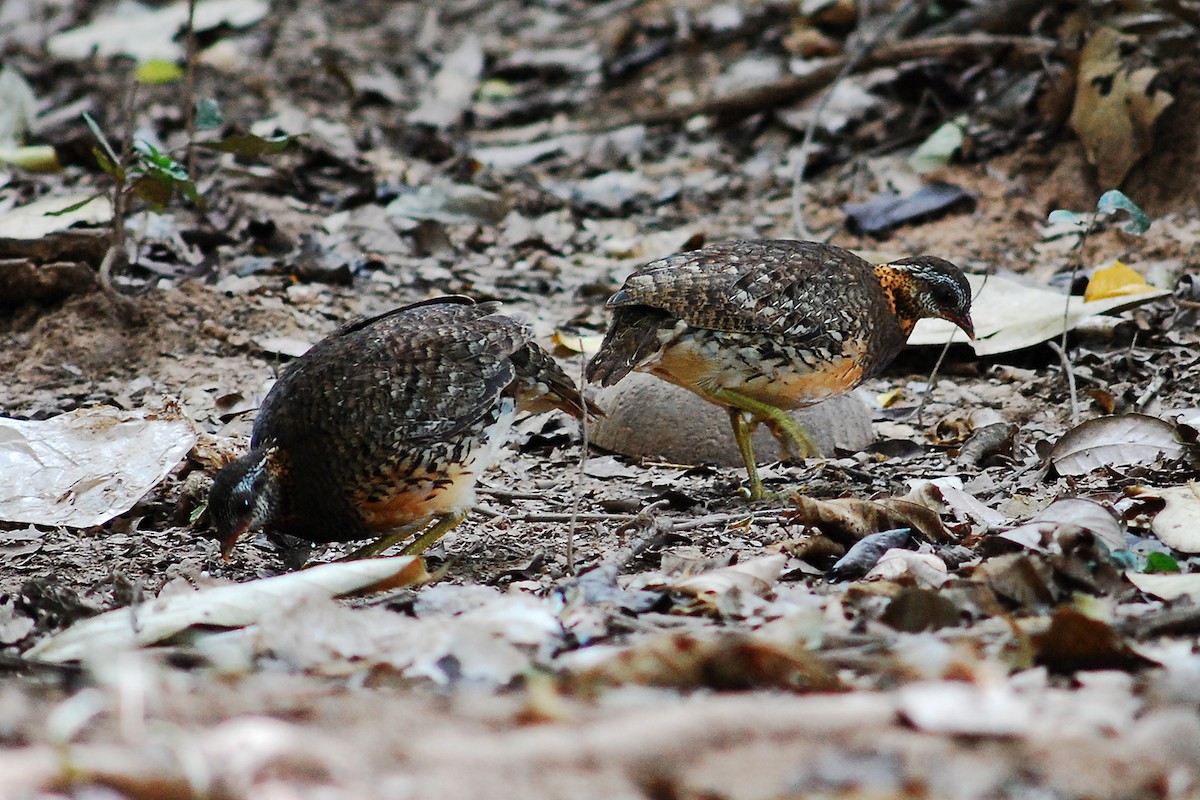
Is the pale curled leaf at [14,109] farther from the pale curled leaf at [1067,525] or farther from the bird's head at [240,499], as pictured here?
the pale curled leaf at [1067,525]

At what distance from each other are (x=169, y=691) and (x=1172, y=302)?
540 cm

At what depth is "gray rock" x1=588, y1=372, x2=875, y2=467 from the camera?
589cm

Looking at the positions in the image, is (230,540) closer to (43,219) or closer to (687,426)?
(687,426)

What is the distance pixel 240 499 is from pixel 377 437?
514mm

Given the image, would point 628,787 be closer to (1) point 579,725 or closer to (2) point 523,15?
(1) point 579,725

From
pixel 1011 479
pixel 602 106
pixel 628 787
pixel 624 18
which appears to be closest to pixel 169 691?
pixel 628 787

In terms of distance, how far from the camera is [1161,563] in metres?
3.56

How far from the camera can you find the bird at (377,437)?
4.57 meters

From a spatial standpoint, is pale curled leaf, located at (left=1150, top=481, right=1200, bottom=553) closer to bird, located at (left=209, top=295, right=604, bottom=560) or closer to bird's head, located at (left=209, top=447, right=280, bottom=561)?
bird, located at (left=209, top=295, right=604, bottom=560)

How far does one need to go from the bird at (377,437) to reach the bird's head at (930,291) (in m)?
1.91

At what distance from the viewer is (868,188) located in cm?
868

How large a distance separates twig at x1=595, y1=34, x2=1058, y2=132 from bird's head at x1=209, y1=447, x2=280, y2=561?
6.07 metres

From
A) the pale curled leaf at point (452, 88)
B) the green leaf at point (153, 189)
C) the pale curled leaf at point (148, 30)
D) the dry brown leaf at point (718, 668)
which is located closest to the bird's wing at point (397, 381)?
the green leaf at point (153, 189)

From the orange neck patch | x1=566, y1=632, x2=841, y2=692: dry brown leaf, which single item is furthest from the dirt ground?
the orange neck patch
